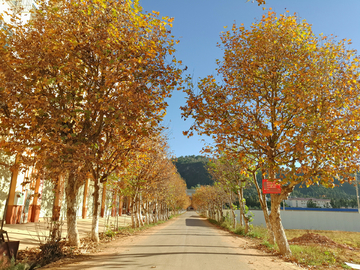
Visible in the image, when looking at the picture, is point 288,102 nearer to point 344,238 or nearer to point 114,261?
point 114,261

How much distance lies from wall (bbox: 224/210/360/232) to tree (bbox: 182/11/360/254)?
32.5 m

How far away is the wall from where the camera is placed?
122 feet

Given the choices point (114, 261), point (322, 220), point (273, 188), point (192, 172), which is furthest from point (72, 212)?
point (192, 172)

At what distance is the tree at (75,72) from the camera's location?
7590 mm

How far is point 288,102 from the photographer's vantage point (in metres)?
9.74

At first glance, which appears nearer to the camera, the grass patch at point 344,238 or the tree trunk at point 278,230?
the tree trunk at point 278,230

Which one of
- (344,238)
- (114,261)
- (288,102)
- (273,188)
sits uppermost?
(288,102)

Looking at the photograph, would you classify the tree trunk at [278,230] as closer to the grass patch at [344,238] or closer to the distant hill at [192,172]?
the grass patch at [344,238]

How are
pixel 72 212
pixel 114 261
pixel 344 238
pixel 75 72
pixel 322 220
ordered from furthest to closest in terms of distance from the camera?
pixel 322 220 < pixel 344 238 < pixel 72 212 < pixel 75 72 < pixel 114 261

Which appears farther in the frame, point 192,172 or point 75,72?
point 192,172

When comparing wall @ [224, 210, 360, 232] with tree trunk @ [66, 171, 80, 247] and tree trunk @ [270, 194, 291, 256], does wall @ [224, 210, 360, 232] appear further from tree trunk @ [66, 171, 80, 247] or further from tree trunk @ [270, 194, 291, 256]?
tree trunk @ [66, 171, 80, 247]

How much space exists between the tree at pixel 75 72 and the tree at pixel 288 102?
97.6 inches

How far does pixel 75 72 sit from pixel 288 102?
8207mm

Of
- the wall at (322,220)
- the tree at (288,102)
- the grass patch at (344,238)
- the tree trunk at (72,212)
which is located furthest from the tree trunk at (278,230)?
the wall at (322,220)
